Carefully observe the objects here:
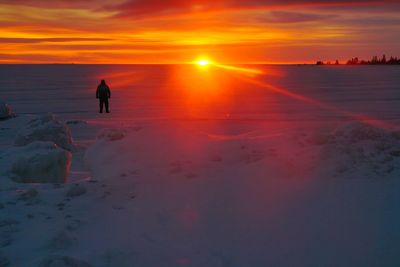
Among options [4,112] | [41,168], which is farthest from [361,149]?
[4,112]

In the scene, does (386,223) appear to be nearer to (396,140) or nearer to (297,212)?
(297,212)

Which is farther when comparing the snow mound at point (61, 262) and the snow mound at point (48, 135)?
the snow mound at point (48, 135)

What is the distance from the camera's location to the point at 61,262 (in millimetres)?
3404

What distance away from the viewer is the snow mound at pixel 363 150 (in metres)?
4.87

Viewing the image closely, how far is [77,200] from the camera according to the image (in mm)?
4750

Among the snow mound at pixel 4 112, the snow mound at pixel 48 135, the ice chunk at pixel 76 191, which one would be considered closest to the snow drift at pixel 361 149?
the ice chunk at pixel 76 191

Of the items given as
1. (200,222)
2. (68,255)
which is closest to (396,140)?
(200,222)

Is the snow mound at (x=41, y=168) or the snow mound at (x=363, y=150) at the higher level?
the snow mound at (x=363, y=150)

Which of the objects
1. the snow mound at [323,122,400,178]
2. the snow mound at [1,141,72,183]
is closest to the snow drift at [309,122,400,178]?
the snow mound at [323,122,400,178]

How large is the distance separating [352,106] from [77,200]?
683 inches

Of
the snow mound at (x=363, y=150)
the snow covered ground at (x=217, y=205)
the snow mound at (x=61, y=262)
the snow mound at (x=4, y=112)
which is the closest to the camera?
the snow mound at (x=61, y=262)

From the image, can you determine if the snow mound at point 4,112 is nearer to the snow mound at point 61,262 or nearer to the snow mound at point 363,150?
the snow mound at point 363,150

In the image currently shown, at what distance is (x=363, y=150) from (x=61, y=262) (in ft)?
11.1

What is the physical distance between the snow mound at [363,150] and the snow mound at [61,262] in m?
2.69
